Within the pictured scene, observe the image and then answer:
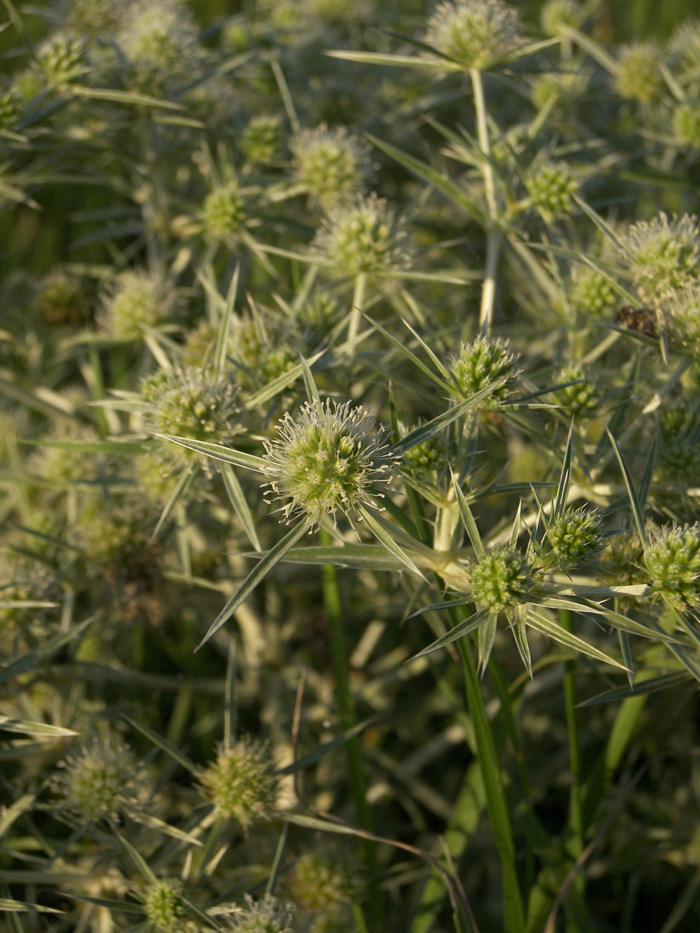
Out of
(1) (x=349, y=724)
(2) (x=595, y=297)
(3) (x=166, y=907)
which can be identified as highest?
(2) (x=595, y=297)

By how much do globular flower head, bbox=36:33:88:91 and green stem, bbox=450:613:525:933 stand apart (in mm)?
1381

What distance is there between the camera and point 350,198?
1829 millimetres

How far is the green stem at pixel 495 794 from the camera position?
1.29 meters

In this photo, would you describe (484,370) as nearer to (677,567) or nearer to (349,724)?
(677,567)

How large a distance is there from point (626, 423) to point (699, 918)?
3.89ft

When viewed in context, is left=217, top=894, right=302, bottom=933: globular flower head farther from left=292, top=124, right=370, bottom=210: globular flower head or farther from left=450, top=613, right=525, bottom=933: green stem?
left=292, top=124, right=370, bottom=210: globular flower head

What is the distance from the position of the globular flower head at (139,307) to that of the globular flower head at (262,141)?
15.1 inches

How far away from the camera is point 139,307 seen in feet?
5.91

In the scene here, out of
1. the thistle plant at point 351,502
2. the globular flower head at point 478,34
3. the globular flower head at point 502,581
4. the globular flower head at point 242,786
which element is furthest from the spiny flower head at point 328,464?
the globular flower head at point 478,34

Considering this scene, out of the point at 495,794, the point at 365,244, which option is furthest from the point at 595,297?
the point at 495,794

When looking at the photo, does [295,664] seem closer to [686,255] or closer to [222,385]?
[222,385]

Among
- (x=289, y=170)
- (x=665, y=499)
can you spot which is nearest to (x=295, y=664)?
(x=665, y=499)

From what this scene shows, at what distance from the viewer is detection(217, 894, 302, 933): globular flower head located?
1.17m

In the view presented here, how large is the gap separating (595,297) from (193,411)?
0.81 metres
